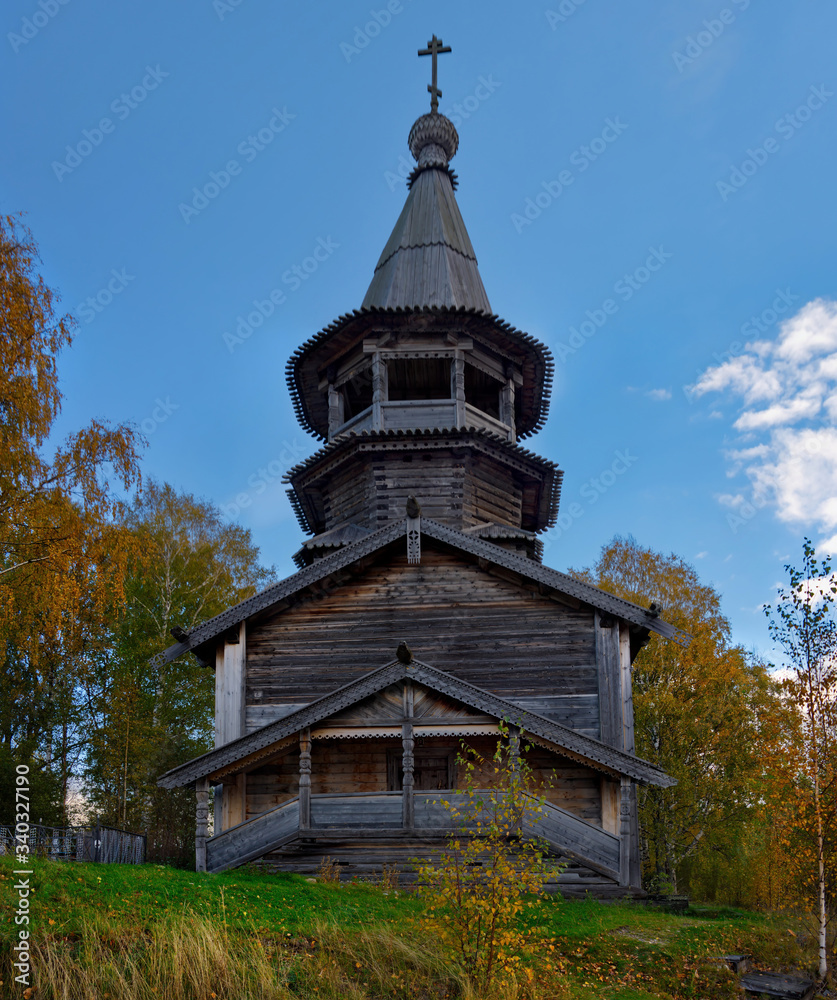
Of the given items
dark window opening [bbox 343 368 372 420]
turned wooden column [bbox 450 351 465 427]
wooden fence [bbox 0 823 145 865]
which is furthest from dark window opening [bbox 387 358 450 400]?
wooden fence [bbox 0 823 145 865]

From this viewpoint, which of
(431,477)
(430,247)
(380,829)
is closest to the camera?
(380,829)

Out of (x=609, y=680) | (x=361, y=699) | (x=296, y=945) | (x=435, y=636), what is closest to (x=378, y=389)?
(x=435, y=636)

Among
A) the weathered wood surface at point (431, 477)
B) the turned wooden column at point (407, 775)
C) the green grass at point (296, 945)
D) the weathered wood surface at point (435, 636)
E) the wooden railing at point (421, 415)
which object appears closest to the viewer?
the green grass at point (296, 945)

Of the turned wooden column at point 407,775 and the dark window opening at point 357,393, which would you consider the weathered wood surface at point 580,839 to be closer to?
the turned wooden column at point 407,775

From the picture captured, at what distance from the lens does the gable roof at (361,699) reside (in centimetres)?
1388

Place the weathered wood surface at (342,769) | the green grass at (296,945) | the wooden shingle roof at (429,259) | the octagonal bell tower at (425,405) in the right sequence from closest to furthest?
the green grass at (296,945)
the weathered wood surface at (342,769)
the octagonal bell tower at (425,405)
the wooden shingle roof at (429,259)

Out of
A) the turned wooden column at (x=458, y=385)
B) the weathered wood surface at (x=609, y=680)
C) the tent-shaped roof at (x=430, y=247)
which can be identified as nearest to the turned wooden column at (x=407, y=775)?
the weathered wood surface at (x=609, y=680)

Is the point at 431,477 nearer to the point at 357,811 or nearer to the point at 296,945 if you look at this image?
the point at 357,811

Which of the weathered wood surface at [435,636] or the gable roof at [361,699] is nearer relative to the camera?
the gable roof at [361,699]

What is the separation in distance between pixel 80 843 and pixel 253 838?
4.64 metres

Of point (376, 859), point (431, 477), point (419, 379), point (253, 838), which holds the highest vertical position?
point (419, 379)

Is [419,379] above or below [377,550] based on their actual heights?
above

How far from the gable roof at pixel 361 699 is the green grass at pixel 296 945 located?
2186 mm

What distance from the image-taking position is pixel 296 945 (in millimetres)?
8750
